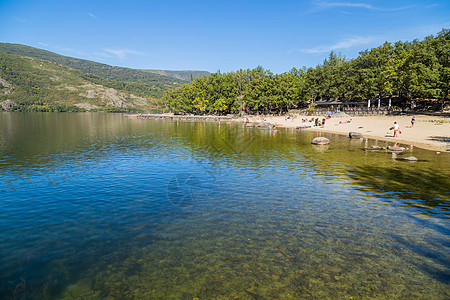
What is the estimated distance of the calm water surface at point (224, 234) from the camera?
824cm

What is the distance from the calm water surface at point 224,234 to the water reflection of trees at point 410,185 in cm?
12

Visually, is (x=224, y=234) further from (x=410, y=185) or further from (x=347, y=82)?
(x=347, y=82)

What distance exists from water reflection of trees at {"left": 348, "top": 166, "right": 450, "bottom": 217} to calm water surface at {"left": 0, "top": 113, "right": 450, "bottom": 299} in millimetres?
125

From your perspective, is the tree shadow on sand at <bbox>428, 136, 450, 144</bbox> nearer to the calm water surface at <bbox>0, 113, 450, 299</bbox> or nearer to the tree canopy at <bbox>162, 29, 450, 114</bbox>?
the calm water surface at <bbox>0, 113, 450, 299</bbox>

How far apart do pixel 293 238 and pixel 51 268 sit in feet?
32.6

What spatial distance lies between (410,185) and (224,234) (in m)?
16.8

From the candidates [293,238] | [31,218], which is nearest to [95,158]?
[31,218]

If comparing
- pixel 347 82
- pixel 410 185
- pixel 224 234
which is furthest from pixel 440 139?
pixel 347 82

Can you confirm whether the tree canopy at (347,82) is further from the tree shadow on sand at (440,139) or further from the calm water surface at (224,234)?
the calm water surface at (224,234)

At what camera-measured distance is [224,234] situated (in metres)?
11.8

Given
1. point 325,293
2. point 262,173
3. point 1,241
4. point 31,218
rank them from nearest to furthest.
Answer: point 325,293
point 1,241
point 31,218
point 262,173

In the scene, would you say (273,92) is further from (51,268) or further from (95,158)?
(51,268)

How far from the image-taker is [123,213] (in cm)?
1433

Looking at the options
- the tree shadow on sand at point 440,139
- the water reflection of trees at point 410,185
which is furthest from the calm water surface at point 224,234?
the tree shadow on sand at point 440,139
